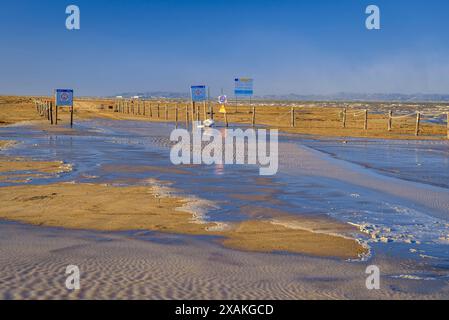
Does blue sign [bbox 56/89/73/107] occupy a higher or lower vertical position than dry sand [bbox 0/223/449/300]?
higher

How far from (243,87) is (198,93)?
712 cm

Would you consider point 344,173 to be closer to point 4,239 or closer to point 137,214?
point 137,214

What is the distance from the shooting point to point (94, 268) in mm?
6375

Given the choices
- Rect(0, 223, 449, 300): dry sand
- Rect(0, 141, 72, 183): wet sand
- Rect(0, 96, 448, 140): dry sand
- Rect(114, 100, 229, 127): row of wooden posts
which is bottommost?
Rect(0, 223, 449, 300): dry sand

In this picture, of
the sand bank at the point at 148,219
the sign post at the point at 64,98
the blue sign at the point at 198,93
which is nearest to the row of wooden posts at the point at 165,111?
the blue sign at the point at 198,93

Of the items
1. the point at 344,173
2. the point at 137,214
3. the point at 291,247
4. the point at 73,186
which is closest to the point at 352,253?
the point at 291,247

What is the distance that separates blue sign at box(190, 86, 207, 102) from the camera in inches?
1612

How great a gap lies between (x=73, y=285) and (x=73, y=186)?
7206 mm

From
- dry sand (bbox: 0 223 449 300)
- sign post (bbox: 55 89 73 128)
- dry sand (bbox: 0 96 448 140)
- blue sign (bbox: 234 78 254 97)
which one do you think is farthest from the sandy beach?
blue sign (bbox: 234 78 254 97)

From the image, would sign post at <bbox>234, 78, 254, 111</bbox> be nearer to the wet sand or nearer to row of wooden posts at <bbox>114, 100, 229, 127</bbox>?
row of wooden posts at <bbox>114, 100, 229, 127</bbox>

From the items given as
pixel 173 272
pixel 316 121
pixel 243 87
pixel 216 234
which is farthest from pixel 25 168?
pixel 316 121

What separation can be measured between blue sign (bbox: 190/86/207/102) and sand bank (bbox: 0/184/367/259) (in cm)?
2926

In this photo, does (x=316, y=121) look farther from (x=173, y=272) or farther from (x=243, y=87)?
(x=173, y=272)

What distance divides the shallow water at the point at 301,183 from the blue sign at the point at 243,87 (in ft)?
74.0
